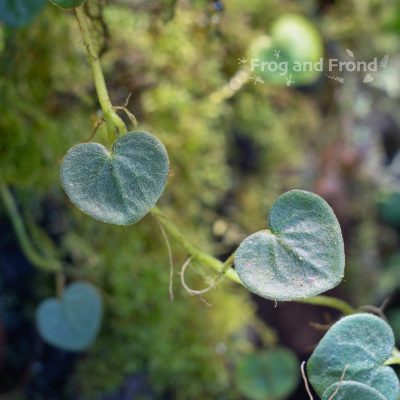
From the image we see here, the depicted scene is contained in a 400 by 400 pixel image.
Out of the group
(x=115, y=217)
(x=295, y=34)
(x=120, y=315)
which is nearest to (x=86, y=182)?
(x=115, y=217)

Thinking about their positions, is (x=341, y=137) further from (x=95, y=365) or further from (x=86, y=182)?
(x=86, y=182)

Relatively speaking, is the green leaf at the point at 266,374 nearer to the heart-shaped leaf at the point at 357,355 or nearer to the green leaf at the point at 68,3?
the heart-shaped leaf at the point at 357,355

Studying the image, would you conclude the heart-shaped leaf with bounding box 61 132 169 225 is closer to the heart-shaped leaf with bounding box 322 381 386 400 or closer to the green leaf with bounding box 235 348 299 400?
the heart-shaped leaf with bounding box 322 381 386 400

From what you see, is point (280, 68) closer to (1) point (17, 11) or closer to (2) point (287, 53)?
(2) point (287, 53)

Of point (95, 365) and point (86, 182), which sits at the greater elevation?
point (86, 182)

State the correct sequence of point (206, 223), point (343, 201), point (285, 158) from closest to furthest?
point (206, 223), point (285, 158), point (343, 201)

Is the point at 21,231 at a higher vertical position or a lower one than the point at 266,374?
higher

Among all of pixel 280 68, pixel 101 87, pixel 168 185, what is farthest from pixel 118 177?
pixel 280 68
